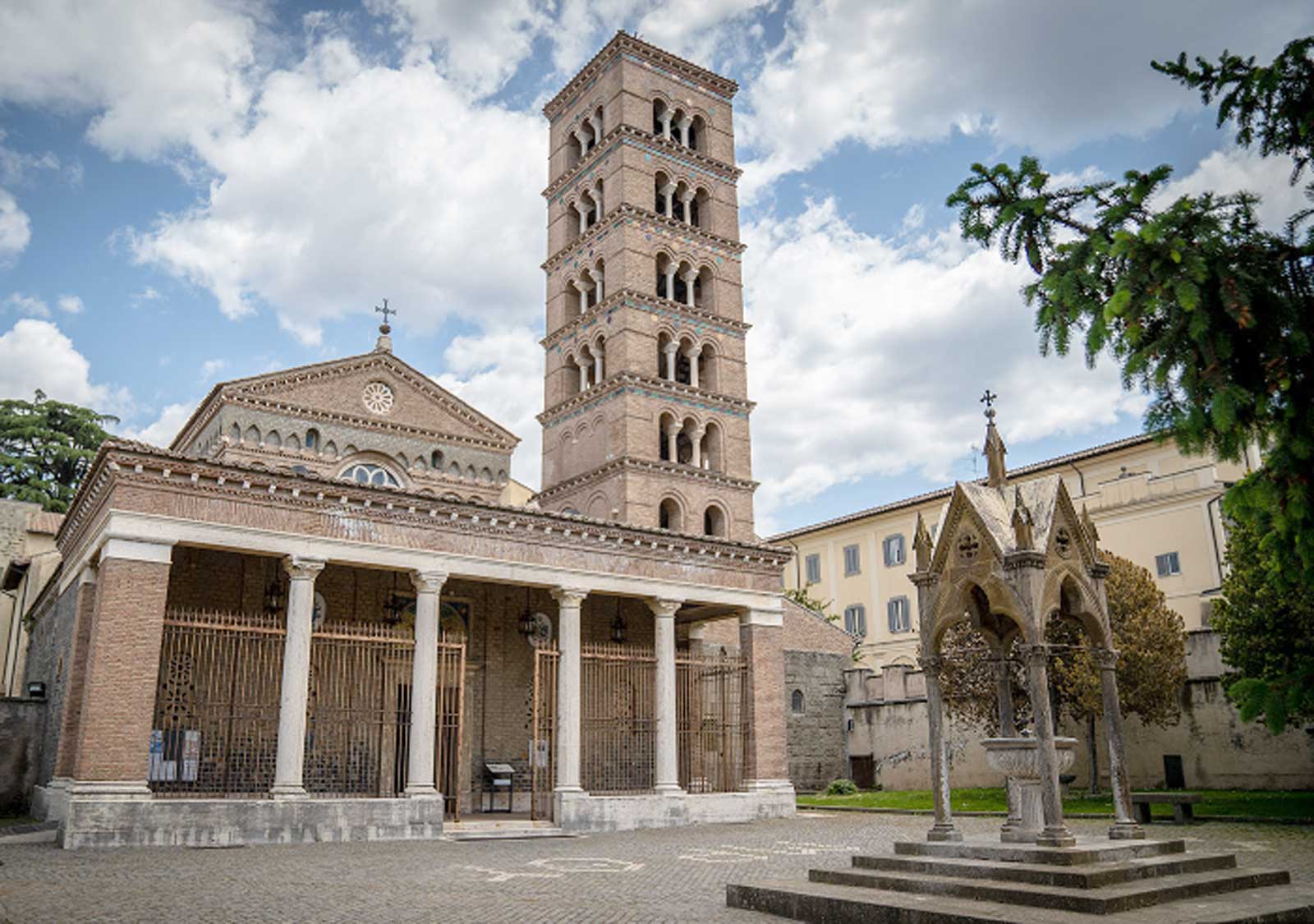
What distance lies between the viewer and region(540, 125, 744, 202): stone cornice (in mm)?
31719

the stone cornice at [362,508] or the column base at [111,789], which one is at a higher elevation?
the stone cornice at [362,508]

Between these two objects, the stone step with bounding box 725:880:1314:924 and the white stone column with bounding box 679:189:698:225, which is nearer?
the stone step with bounding box 725:880:1314:924

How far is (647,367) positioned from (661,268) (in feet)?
12.7

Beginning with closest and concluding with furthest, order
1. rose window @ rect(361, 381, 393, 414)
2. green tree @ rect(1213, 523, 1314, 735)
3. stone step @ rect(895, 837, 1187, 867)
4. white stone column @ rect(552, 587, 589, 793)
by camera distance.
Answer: stone step @ rect(895, 837, 1187, 867), green tree @ rect(1213, 523, 1314, 735), white stone column @ rect(552, 587, 589, 793), rose window @ rect(361, 381, 393, 414)

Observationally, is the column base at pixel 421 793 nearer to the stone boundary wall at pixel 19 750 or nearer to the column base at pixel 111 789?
the column base at pixel 111 789

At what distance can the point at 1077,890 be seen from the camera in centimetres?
752

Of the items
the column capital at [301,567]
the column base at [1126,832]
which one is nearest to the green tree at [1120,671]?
the column base at [1126,832]

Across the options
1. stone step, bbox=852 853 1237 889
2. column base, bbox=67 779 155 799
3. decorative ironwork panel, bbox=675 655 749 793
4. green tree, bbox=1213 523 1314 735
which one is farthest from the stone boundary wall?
green tree, bbox=1213 523 1314 735

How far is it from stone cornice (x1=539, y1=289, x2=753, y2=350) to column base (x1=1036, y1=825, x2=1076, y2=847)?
23.3 metres

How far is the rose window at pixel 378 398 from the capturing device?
2759cm

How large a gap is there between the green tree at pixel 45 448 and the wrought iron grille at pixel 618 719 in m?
32.0

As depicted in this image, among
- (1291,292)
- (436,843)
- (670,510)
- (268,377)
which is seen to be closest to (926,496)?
(670,510)

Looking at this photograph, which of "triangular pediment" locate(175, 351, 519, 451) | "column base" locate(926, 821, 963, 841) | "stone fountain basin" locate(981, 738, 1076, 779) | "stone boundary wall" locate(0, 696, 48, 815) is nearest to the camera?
"stone fountain basin" locate(981, 738, 1076, 779)

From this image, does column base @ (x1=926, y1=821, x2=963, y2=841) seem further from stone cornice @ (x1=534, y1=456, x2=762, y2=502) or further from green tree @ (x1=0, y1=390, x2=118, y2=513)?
green tree @ (x1=0, y1=390, x2=118, y2=513)
